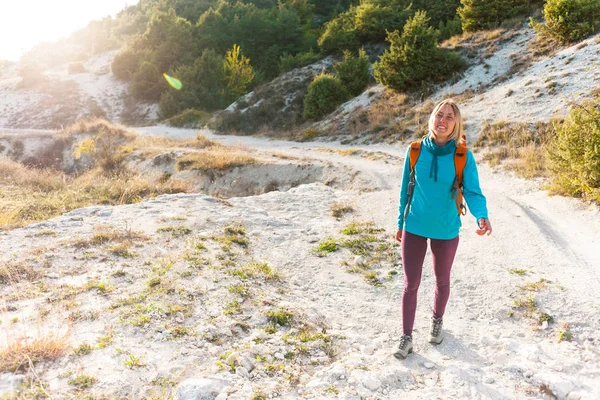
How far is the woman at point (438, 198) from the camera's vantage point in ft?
11.4

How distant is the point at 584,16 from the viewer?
58.5ft

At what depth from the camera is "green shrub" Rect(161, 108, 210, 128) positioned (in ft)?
99.5

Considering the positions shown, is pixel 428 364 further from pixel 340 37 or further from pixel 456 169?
pixel 340 37

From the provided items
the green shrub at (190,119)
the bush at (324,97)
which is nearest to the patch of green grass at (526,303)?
the bush at (324,97)

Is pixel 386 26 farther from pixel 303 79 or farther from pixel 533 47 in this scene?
pixel 533 47

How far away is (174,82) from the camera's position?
37438 mm

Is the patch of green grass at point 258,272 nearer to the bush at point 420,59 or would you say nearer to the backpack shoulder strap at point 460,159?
the backpack shoulder strap at point 460,159

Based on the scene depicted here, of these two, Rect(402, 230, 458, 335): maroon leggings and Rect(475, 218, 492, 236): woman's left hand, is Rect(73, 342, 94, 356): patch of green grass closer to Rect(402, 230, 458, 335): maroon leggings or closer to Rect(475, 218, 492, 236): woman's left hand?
Rect(402, 230, 458, 335): maroon leggings

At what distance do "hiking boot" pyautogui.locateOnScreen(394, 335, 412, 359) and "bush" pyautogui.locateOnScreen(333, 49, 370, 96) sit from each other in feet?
77.9

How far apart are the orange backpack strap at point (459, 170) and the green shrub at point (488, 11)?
24318 mm

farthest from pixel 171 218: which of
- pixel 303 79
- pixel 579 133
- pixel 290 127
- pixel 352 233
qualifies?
pixel 303 79

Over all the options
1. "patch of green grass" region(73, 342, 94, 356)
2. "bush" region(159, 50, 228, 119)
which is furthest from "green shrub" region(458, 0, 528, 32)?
"patch of green grass" region(73, 342, 94, 356)

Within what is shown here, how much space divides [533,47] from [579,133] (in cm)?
1443

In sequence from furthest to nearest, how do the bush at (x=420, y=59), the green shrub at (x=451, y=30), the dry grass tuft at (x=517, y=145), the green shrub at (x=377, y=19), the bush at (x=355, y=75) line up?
the green shrub at (x=377, y=19) < the green shrub at (x=451, y=30) < the bush at (x=355, y=75) < the bush at (x=420, y=59) < the dry grass tuft at (x=517, y=145)
